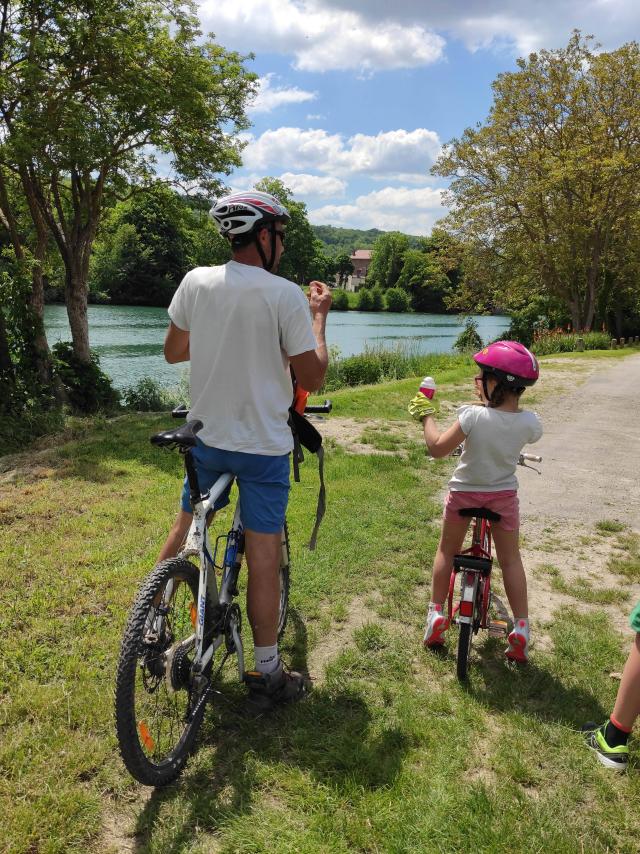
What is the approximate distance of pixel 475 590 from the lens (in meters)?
2.89

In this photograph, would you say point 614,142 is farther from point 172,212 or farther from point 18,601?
point 18,601

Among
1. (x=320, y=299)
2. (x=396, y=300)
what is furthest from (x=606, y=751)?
(x=396, y=300)

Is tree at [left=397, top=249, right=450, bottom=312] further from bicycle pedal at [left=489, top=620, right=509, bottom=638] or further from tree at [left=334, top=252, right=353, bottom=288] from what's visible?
bicycle pedal at [left=489, top=620, right=509, bottom=638]

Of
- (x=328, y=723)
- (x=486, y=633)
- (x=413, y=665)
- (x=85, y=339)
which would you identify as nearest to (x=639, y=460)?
(x=486, y=633)

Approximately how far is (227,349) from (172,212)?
11.8 m

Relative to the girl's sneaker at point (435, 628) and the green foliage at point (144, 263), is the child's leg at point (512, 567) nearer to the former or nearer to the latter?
the girl's sneaker at point (435, 628)

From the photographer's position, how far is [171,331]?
8.63 ft

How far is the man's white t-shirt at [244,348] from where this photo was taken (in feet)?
7.54

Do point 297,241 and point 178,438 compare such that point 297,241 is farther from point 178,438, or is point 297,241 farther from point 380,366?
point 178,438

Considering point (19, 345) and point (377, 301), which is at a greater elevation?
point (377, 301)

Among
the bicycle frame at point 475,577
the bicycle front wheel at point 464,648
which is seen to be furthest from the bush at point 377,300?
the bicycle front wheel at point 464,648

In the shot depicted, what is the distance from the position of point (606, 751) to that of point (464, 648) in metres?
0.71

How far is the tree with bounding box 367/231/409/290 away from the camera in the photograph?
304ft

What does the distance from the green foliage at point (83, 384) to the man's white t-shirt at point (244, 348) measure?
371 inches
